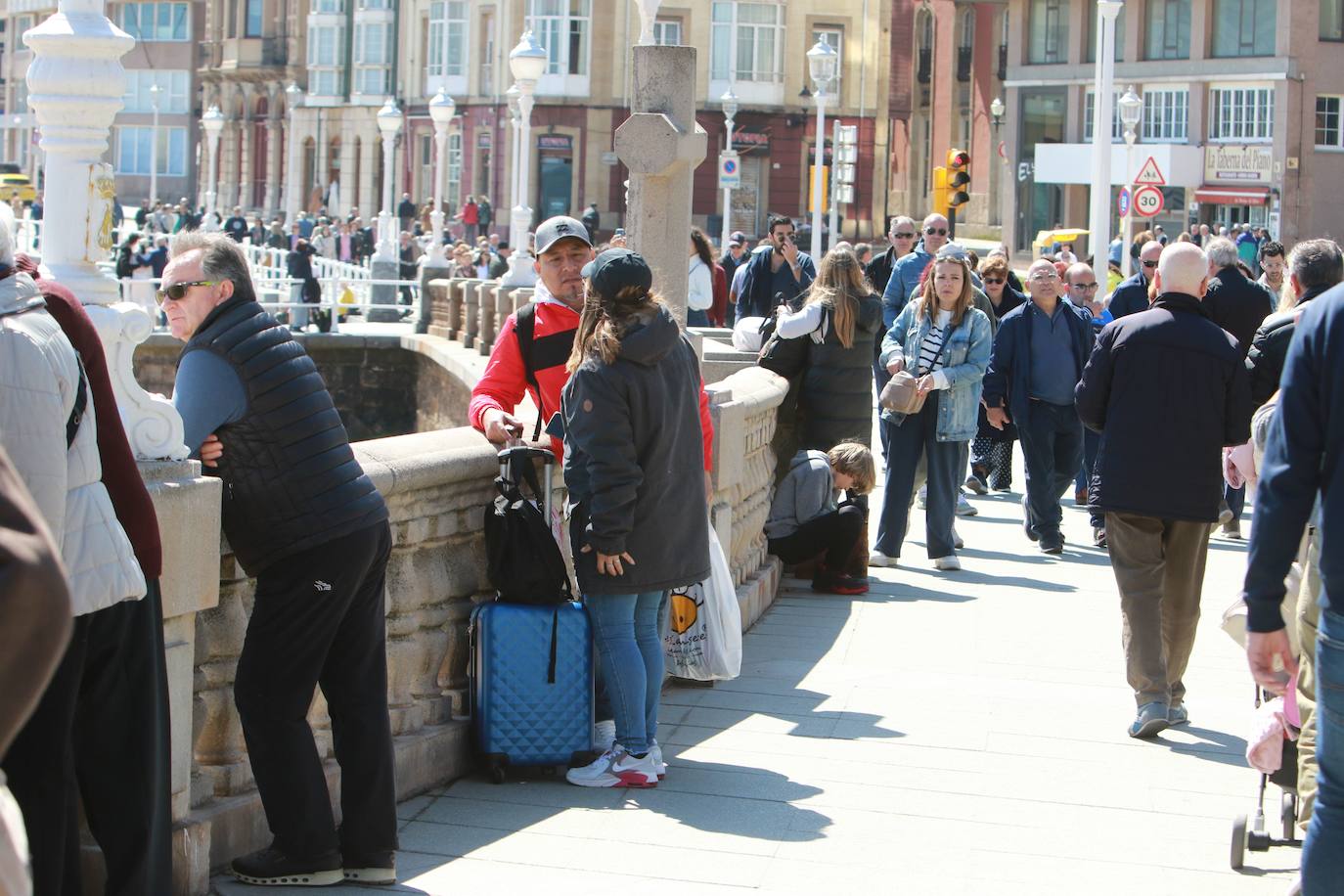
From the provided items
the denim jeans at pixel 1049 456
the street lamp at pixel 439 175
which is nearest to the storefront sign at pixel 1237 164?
the street lamp at pixel 439 175

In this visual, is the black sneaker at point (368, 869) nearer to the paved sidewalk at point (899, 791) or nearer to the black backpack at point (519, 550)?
the paved sidewalk at point (899, 791)

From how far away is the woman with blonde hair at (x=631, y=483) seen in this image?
6.04m

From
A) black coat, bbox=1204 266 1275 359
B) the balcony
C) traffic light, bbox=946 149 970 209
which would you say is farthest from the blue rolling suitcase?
the balcony

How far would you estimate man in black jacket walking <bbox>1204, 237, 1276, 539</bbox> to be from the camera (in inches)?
497

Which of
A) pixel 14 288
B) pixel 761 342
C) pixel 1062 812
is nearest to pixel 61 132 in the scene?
pixel 14 288

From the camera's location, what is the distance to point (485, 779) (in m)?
6.43

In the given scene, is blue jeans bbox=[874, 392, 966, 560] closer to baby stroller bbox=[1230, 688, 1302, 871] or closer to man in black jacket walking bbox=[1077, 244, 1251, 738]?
man in black jacket walking bbox=[1077, 244, 1251, 738]

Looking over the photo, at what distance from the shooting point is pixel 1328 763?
13.4ft

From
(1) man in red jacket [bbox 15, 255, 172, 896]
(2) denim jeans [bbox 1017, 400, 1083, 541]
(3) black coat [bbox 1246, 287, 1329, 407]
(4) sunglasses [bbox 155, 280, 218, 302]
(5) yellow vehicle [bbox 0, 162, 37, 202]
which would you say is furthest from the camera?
(5) yellow vehicle [bbox 0, 162, 37, 202]

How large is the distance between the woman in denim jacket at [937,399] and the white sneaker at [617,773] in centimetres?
494

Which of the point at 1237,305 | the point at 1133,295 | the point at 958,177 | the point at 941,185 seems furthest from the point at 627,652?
the point at 941,185

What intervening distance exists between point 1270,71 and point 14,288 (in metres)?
51.0

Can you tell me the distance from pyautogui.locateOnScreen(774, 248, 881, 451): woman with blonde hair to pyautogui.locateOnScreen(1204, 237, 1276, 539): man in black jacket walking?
262cm

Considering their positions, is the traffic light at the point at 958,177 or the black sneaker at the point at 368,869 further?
the traffic light at the point at 958,177
